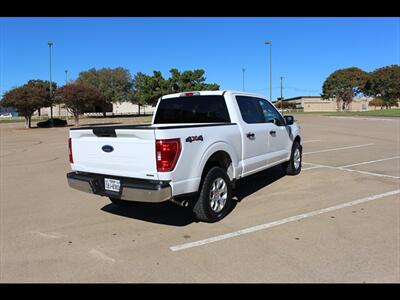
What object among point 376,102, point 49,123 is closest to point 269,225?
point 49,123

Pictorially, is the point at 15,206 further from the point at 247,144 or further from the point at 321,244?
the point at 321,244

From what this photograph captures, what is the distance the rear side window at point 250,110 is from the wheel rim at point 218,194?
1.41 m

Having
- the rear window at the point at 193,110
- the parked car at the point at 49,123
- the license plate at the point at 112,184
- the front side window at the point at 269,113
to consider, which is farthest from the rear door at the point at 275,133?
the parked car at the point at 49,123

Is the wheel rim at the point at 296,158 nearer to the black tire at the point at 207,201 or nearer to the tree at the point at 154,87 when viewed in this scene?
the black tire at the point at 207,201

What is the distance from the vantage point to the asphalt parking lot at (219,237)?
154 inches

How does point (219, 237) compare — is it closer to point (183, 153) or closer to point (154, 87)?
point (183, 153)

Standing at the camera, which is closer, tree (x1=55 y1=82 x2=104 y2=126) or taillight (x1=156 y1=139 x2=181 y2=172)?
taillight (x1=156 y1=139 x2=181 y2=172)

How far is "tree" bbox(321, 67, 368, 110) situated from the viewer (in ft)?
283

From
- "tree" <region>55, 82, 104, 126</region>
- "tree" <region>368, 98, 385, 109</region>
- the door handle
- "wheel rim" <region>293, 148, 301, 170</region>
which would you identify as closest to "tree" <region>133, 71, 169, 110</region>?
"tree" <region>55, 82, 104, 126</region>

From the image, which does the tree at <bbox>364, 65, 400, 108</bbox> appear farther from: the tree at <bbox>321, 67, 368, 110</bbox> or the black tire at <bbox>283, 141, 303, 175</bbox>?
the black tire at <bbox>283, 141, 303, 175</bbox>

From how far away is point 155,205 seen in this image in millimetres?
6633

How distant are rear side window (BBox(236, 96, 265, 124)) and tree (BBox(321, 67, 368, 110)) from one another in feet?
279
